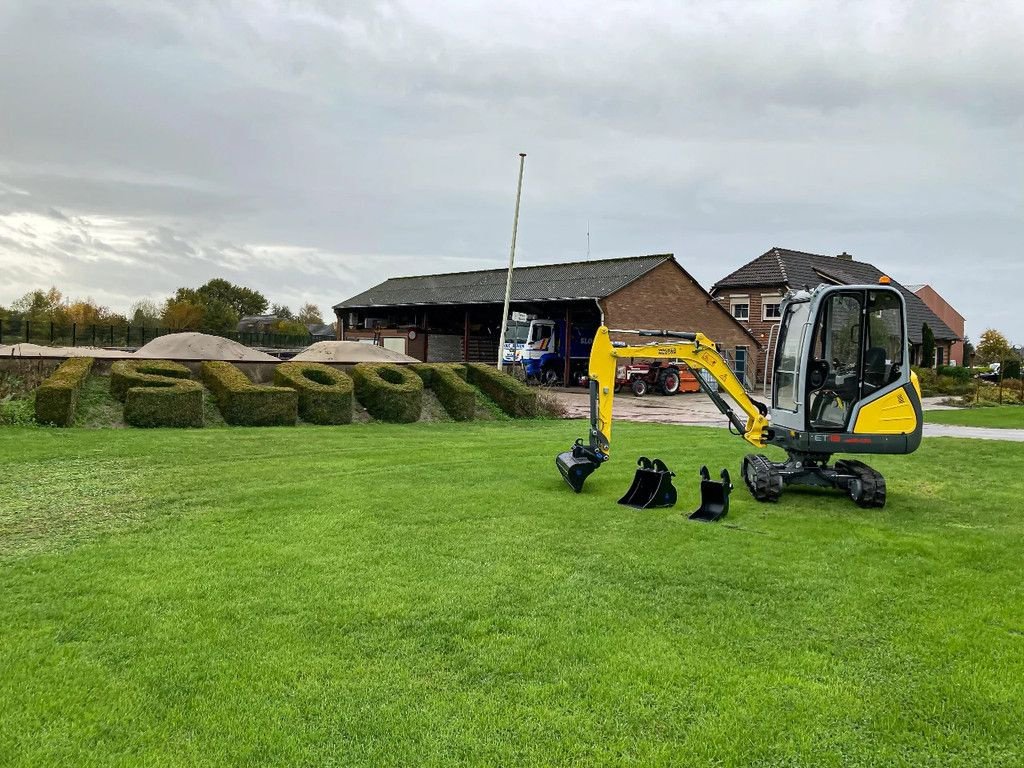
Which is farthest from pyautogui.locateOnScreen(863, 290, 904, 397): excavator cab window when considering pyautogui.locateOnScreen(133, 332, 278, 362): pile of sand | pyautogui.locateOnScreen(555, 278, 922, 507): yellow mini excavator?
pyautogui.locateOnScreen(133, 332, 278, 362): pile of sand

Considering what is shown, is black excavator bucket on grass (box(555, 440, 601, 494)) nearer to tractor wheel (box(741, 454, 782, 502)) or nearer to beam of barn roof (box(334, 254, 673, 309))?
tractor wheel (box(741, 454, 782, 502))

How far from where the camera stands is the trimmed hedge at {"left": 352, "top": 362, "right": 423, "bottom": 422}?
60.2ft

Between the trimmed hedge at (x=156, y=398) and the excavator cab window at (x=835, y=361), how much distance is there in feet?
38.6

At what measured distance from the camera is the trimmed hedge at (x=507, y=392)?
20.4 meters

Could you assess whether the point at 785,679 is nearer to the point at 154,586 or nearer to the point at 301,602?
the point at 301,602

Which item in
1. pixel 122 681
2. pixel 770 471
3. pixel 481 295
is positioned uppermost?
Answer: pixel 481 295

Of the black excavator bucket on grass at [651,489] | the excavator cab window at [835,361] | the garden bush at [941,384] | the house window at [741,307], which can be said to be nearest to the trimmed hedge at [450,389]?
the black excavator bucket on grass at [651,489]

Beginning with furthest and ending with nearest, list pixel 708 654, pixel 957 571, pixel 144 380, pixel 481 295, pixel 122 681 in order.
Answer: pixel 481 295, pixel 144 380, pixel 957 571, pixel 708 654, pixel 122 681

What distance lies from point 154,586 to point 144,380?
12165 millimetres

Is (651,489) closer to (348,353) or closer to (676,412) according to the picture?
(676,412)

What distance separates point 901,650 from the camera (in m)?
4.76

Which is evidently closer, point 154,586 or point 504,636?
point 504,636

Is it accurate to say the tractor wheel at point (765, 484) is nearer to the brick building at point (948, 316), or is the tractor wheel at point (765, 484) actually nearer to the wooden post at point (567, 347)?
the wooden post at point (567, 347)

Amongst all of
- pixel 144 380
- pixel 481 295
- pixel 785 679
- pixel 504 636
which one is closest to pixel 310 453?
pixel 144 380
